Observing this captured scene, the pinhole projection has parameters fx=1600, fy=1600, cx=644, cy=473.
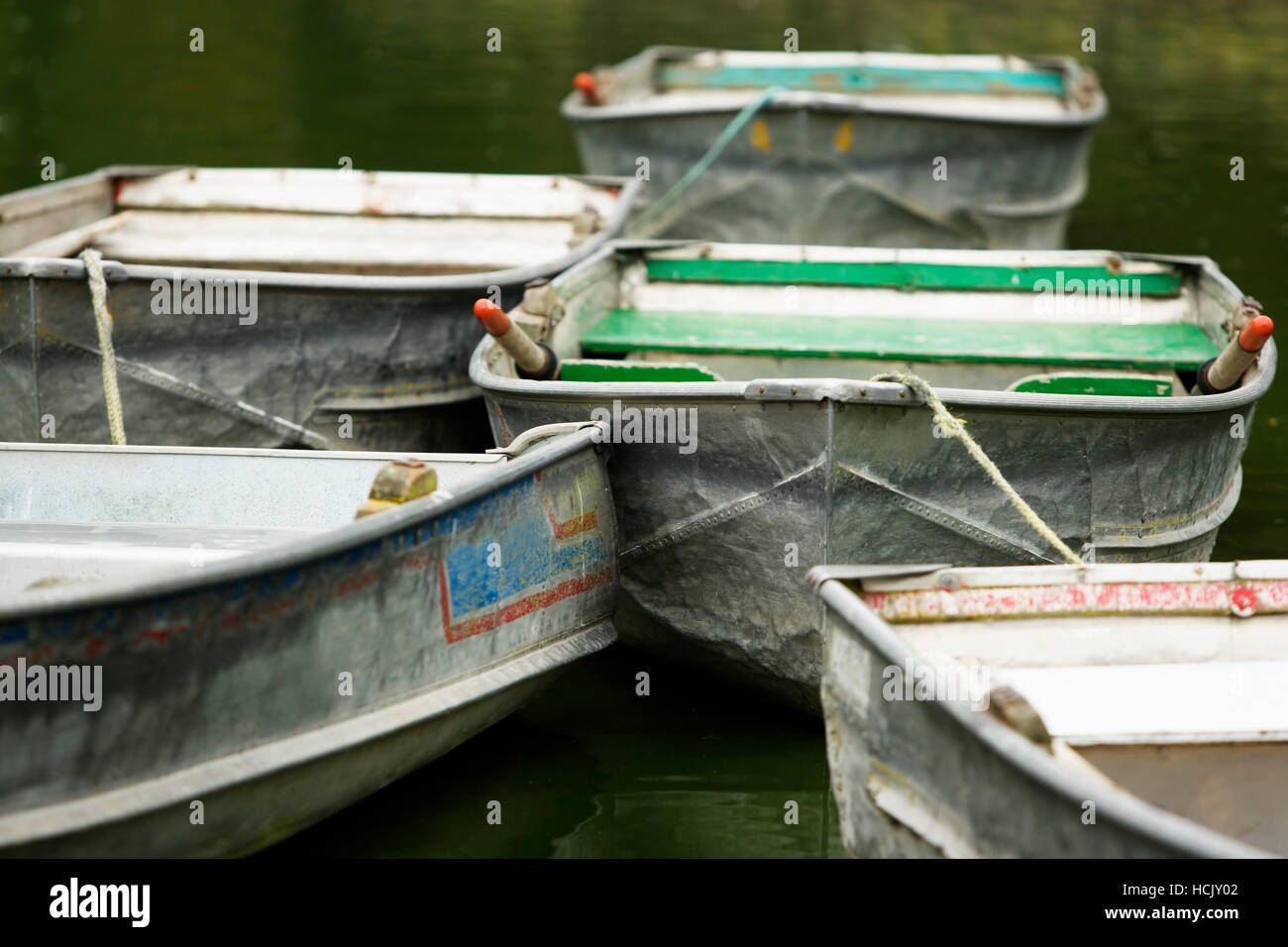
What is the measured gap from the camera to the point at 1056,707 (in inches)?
159

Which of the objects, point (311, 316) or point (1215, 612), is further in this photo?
point (311, 316)

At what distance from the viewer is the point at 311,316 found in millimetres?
6457

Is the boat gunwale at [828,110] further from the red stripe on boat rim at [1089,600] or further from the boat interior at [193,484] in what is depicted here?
the red stripe on boat rim at [1089,600]

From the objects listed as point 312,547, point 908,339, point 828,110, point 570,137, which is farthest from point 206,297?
point 570,137

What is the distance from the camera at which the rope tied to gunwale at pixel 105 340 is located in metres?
5.81

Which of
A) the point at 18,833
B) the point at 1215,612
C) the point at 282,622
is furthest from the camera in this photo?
the point at 1215,612

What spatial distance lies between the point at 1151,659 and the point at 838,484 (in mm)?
1046

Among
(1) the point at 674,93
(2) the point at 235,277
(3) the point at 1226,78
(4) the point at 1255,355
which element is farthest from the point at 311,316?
(3) the point at 1226,78

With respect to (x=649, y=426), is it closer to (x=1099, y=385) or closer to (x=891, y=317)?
(x=1099, y=385)

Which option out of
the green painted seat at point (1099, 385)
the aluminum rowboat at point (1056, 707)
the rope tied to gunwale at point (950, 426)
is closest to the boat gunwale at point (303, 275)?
the green painted seat at point (1099, 385)

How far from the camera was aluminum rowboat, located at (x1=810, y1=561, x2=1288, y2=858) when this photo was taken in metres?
3.34

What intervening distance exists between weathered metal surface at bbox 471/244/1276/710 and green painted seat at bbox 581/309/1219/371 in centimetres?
78
